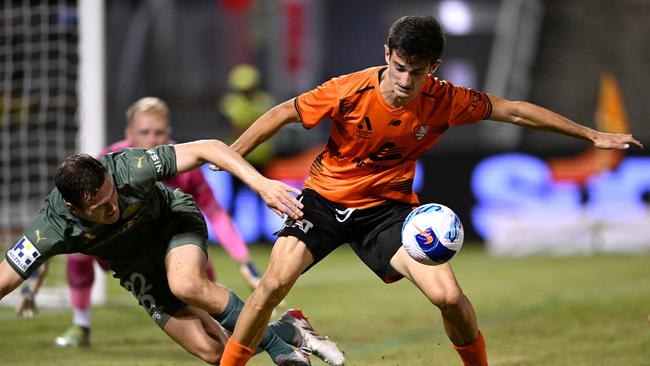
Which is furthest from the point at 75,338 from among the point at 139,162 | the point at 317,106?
the point at 317,106

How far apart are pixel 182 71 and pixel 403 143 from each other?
691 inches

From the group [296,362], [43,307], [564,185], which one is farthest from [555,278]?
[296,362]

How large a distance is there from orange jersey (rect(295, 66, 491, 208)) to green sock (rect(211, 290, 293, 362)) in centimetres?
78

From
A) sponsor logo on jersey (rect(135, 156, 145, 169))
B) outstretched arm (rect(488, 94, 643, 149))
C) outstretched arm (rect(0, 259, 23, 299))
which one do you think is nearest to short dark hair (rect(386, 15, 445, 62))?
outstretched arm (rect(488, 94, 643, 149))

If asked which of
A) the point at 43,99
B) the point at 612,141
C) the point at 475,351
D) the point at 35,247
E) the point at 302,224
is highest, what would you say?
the point at 612,141

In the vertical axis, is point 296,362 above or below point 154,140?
below

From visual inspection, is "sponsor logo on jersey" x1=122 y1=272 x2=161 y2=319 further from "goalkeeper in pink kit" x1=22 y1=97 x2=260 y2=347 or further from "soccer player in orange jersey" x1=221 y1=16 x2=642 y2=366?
"goalkeeper in pink kit" x1=22 y1=97 x2=260 y2=347

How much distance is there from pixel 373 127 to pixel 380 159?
0.69 feet

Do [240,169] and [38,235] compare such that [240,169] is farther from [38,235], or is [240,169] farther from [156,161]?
[38,235]

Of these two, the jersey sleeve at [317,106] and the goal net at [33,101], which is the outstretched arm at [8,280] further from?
the goal net at [33,101]

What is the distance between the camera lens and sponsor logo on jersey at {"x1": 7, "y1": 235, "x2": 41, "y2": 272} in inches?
226

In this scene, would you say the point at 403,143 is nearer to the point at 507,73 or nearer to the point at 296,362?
the point at 296,362

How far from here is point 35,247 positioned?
A: 5.79m

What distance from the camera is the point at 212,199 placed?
820 cm
